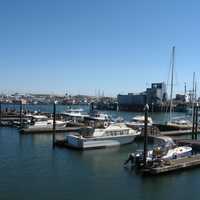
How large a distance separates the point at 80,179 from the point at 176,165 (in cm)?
841

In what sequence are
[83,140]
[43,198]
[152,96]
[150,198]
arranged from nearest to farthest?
[43,198] → [150,198] → [83,140] → [152,96]

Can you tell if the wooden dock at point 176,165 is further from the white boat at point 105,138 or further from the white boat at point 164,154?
the white boat at point 105,138

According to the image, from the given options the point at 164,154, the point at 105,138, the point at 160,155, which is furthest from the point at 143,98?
the point at 160,155

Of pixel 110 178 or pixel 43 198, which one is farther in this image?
pixel 110 178

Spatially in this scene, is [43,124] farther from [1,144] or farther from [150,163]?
[150,163]

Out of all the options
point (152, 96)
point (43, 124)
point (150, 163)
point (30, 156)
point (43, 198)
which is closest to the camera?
point (43, 198)

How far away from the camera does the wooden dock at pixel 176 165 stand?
30.2 m

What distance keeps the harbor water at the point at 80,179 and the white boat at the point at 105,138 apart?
6.64 ft

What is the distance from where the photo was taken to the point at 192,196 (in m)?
26.7

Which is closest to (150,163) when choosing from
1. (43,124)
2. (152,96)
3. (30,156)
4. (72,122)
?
(30,156)

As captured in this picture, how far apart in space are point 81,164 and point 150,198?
34.2 feet

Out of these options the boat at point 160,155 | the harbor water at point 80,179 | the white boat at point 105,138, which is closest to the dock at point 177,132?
the white boat at point 105,138

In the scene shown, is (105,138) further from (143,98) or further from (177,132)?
(143,98)

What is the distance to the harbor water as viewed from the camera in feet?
85.6
